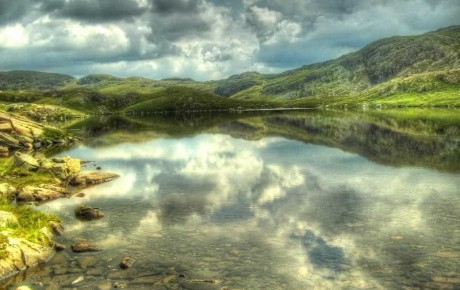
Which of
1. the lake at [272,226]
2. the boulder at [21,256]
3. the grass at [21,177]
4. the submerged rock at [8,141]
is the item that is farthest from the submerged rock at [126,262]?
the submerged rock at [8,141]

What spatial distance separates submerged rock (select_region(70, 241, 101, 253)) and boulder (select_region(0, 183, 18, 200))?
20.9 meters

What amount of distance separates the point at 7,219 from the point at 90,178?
97.1 feet

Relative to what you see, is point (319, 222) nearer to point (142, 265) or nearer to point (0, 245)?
point (142, 265)

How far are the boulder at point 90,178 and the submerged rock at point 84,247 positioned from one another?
1211 inches

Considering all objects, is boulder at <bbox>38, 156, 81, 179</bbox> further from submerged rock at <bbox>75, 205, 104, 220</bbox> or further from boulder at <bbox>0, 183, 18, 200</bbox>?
submerged rock at <bbox>75, 205, 104, 220</bbox>

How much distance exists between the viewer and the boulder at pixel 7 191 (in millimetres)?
54256

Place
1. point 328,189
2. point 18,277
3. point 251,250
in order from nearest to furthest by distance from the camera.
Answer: point 18,277
point 251,250
point 328,189

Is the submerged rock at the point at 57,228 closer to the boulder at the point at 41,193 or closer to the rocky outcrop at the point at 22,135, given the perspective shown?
the boulder at the point at 41,193

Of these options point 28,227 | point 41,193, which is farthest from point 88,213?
point 41,193

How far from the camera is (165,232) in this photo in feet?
138

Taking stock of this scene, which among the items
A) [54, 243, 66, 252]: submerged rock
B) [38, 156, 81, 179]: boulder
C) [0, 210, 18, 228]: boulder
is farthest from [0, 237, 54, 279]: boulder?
[38, 156, 81, 179]: boulder

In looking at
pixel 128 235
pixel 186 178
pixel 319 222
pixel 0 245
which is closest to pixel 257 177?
pixel 186 178

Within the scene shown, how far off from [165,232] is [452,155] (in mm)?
67745

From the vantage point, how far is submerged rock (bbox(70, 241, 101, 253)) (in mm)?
37062
